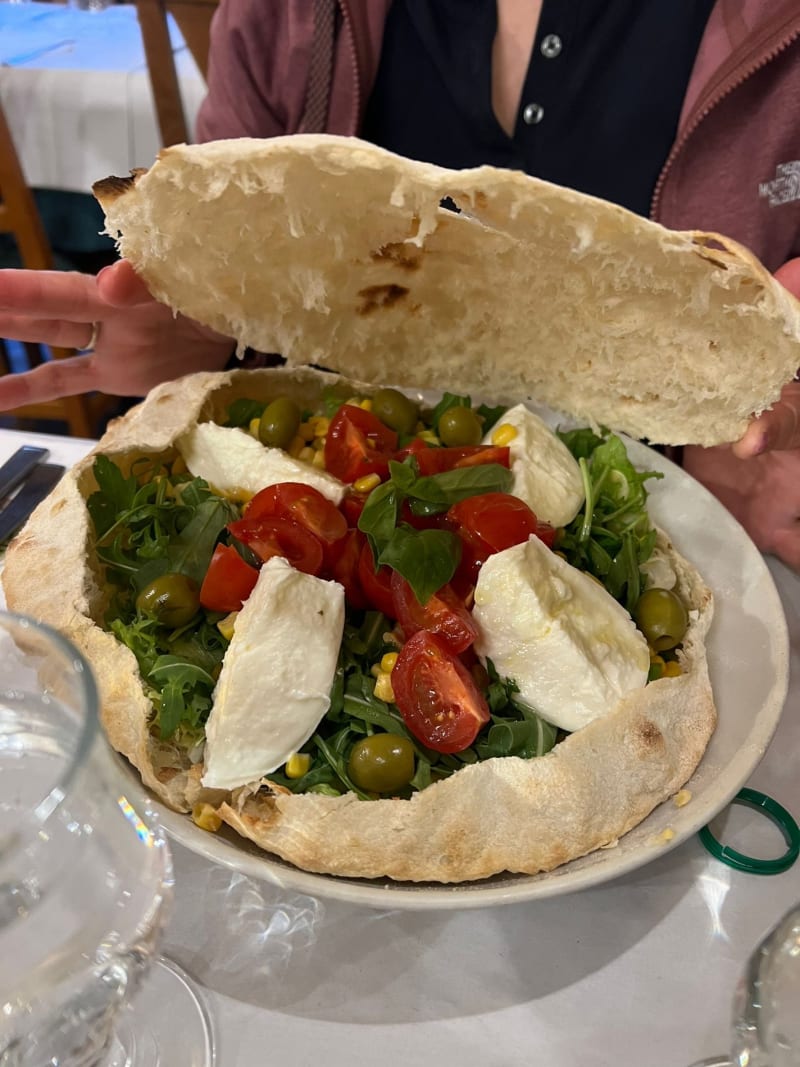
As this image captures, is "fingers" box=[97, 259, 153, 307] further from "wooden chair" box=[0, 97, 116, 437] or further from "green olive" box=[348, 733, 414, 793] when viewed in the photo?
"wooden chair" box=[0, 97, 116, 437]

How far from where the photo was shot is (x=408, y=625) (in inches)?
49.0

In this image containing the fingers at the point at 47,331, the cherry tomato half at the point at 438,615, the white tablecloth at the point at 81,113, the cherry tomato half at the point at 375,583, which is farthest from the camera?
the white tablecloth at the point at 81,113

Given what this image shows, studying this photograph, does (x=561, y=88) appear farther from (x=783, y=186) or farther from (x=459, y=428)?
(x=459, y=428)

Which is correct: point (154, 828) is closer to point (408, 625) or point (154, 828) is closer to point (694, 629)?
point (408, 625)

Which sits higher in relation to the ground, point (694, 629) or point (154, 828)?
point (154, 828)

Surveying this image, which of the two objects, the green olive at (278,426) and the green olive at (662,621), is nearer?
the green olive at (662,621)

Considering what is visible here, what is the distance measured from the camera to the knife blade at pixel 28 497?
5.34 feet

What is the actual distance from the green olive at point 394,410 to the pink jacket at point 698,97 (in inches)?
33.2

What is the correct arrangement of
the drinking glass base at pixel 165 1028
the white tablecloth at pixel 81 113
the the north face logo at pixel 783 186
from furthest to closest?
the white tablecloth at pixel 81 113 → the the north face logo at pixel 783 186 → the drinking glass base at pixel 165 1028

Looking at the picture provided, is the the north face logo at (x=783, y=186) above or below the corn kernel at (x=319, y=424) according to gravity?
above


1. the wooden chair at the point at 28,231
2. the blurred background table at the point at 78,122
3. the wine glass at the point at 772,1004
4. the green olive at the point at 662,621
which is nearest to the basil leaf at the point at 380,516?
the green olive at the point at 662,621

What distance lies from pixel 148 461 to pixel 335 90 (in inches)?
44.4

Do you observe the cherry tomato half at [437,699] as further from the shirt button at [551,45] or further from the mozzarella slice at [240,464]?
the shirt button at [551,45]

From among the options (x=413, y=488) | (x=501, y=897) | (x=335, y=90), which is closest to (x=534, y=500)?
(x=413, y=488)
